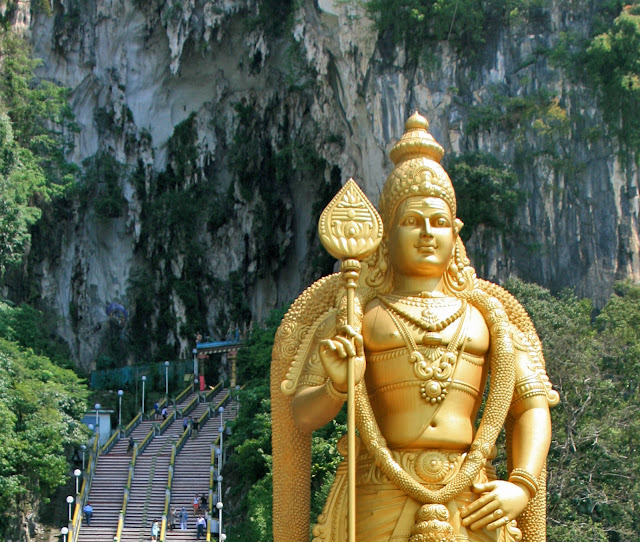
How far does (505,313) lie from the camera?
746 centimetres

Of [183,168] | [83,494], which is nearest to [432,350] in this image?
[83,494]

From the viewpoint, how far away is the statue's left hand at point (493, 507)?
6711 millimetres

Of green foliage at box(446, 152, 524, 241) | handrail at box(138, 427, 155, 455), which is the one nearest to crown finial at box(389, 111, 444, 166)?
green foliage at box(446, 152, 524, 241)

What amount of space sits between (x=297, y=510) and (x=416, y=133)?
2.52m

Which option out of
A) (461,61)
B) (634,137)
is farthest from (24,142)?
(634,137)

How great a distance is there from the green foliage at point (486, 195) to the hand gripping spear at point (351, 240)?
1804 cm

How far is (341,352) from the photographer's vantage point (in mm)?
6230

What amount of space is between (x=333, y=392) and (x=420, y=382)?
0.65 metres

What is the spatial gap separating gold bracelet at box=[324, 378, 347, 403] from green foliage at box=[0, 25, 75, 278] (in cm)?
2218

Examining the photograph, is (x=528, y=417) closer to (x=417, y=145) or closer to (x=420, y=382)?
(x=420, y=382)

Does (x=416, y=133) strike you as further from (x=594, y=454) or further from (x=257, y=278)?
(x=257, y=278)

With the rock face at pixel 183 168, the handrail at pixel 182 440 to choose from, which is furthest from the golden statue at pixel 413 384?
the rock face at pixel 183 168

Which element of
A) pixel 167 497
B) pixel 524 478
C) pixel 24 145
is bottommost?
pixel 524 478

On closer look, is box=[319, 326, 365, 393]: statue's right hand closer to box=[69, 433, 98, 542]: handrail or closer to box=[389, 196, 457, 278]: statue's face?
box=[389, 196, 457, 278]: statue's face
